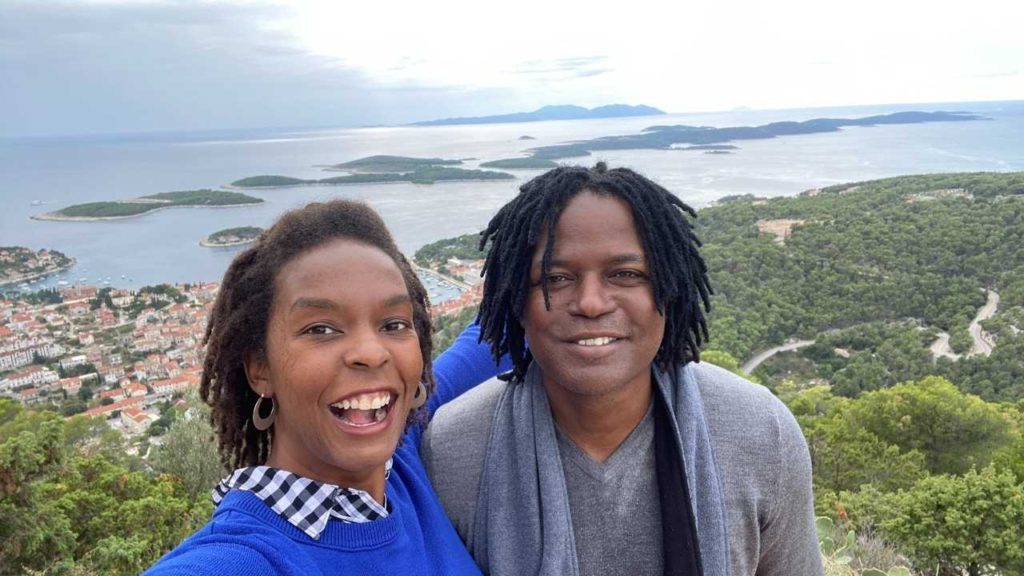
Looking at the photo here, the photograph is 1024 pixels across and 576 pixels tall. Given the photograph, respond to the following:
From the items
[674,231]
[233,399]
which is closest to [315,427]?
[233,399]

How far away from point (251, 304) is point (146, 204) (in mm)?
82843

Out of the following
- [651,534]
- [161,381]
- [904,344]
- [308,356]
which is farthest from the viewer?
[161,381]

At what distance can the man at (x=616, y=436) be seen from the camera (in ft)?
4.89

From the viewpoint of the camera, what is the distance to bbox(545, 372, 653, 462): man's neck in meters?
1.56

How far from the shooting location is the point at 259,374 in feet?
4.30

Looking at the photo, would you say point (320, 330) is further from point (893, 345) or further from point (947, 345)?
point (947, 345)

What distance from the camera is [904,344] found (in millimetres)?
24906

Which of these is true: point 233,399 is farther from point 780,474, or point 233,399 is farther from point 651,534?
point 780,474

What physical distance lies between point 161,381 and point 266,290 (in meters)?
29.4

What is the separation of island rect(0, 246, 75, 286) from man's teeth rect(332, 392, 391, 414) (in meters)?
62.3

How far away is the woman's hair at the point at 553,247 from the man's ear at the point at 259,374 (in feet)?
1.98

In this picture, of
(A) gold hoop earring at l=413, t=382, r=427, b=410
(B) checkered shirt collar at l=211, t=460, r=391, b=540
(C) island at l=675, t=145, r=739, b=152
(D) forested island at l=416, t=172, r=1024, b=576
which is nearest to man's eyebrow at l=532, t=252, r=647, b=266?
(A) gold hoop earring at l=413, t=382, r=427, b=410

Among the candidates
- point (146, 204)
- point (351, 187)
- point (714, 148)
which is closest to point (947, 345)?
point (351, 187)

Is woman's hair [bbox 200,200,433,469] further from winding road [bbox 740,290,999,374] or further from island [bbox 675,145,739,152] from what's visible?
island [bbox 675,145,739,152]
